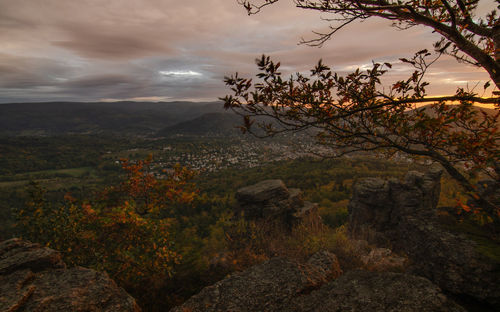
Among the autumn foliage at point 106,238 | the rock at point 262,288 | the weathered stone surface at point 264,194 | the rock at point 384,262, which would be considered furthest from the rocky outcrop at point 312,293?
the weathered stone surface at point 264,194

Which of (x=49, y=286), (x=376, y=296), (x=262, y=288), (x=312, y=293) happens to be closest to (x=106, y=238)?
(x=49, y=286)

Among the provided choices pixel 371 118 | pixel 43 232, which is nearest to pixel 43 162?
pixel 43 232

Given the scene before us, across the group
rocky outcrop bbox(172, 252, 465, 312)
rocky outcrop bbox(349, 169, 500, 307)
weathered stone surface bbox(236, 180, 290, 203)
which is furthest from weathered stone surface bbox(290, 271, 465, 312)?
weathered stone surface bbox(236, 180, 290, 203)

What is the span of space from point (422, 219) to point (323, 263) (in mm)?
3097

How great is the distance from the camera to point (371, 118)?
4.50 m

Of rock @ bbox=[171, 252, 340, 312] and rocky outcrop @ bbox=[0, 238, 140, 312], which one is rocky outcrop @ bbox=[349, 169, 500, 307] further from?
rocky outcrop @ bbox=[0, 238, 140, 312]

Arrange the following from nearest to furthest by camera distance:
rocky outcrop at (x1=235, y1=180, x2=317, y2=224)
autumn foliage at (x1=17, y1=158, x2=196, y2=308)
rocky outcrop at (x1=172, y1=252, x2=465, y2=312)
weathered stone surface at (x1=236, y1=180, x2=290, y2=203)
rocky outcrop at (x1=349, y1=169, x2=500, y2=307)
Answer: rocky outcrop at (x1=172, y1=252, x2=465, y2=312) < rocky outcrop at (x1=349, y1=169, x2=500, y2=307) < autumn foliage at (x1=17, y1=158, x2=196, y2=308) < rocky outcrop at (x1=235, y1=180, x2=317, y2=224) < weathered stone surface at (x1=236, y1=180, x2=290, y2=203)

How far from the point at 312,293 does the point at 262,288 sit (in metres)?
0.97

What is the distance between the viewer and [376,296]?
3520mm

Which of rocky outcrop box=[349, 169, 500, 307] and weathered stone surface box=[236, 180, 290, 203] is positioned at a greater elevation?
rocky outcrop box=[349, 169, 500, 307]

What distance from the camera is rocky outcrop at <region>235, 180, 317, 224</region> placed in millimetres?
15383

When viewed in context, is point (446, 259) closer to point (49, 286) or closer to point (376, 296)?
point (376, 296)

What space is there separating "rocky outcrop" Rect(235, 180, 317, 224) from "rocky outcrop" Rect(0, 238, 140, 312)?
11811 millimetres

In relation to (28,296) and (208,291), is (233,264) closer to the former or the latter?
(208,291)
